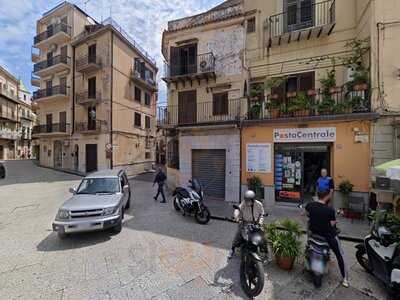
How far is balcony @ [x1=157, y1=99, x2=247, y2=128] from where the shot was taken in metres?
10.9

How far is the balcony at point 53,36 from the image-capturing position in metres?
21.6

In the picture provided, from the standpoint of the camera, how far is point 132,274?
422cm

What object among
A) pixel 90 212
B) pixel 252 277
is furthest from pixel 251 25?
pixel 252 277

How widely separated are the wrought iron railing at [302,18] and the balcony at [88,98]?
1543cm

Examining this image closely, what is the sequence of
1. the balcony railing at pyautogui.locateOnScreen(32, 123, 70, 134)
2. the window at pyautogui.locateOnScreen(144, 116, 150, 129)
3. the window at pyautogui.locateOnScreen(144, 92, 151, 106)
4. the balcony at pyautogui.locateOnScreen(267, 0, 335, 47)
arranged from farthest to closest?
the window at pyautogui.locateOnScreen(144, 92, 151, 106) → the window at pyautogui.locateOnScreen(144, 116, 150, 129) → the balcony railing at pyautogui.locateOnScreen(32, 123, 70, 134) → the balcony at pyautogui.locateOnScreen(267, 0, 335, 47)

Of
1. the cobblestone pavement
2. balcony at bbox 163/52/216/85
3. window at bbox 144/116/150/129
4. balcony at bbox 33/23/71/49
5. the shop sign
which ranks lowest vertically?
the cobblestone pavement

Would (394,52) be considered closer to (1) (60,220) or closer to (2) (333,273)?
(2) (333,273)

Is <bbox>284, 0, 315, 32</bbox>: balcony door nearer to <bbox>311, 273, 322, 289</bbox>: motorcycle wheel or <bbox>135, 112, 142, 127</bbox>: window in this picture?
<bbox>311, 273, 322, 289</bbox>: motorcycle wheel

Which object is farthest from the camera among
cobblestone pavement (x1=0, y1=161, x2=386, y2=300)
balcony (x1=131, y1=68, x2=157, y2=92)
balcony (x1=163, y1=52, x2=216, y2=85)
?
balcony (x1=131, y1=68, x2=157, y2=92)

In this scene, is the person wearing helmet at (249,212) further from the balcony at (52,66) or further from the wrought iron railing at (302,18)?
the balcony at (52,66)

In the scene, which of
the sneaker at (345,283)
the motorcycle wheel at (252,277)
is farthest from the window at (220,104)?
the sneaker at (345,283)

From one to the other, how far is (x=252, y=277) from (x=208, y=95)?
9.76m

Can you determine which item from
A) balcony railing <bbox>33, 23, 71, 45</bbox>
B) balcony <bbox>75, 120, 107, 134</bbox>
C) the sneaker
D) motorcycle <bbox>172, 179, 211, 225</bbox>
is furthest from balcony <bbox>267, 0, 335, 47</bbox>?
balcony railing <bbox>33, 23, 71, 45</bbox>

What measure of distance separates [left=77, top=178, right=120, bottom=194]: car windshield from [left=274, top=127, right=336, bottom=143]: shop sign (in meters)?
6.68
